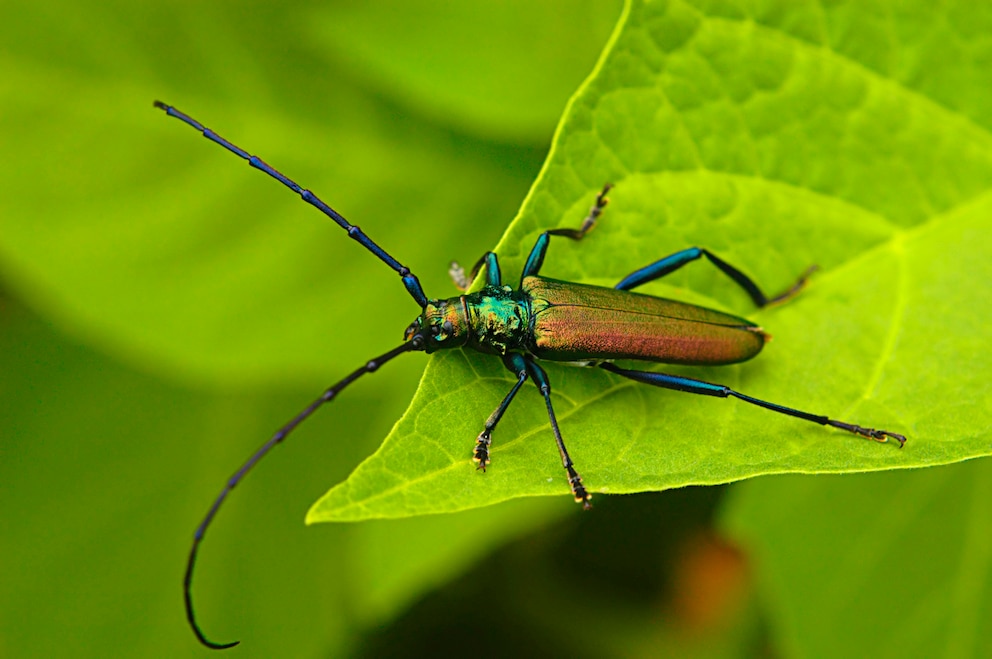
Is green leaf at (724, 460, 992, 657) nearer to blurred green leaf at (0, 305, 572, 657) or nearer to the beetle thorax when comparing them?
blurred green leaf at (0, 305, 572, 657)

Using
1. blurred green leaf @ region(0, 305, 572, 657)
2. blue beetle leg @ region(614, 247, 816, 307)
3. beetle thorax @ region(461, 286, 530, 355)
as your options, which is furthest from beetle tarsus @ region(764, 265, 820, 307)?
blurred green leaf @ region(0, 305, 572, 657)

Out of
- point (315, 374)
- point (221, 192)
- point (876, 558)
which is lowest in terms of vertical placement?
point (876, 558)

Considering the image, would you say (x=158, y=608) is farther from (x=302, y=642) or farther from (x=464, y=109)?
(x=464, y=109)

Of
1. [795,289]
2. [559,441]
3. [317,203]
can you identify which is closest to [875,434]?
[795,289]

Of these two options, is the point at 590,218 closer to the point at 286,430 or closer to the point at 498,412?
the point at 498,412

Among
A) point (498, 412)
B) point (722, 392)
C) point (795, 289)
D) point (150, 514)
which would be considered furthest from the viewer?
point (150, 514)

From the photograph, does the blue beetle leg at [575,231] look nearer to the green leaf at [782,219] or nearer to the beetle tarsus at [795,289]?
the green leaf at [782,219]
